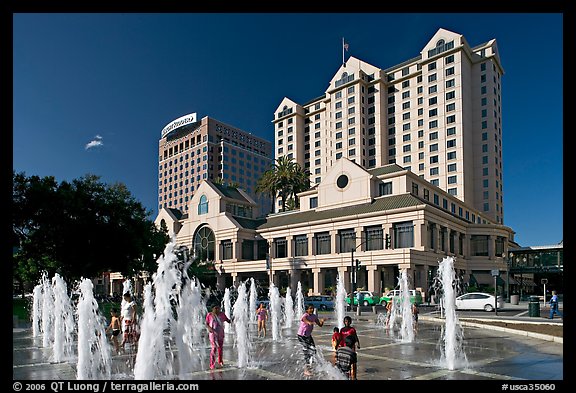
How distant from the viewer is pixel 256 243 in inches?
2783

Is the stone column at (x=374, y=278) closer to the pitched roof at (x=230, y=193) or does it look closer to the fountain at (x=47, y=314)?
the pitched roof at (x=230, y=193)

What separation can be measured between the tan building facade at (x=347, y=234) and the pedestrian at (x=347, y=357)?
38.2m

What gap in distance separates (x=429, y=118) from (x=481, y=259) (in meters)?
37.8

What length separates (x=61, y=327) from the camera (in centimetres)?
1698

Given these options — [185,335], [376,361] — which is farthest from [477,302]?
[185,335]

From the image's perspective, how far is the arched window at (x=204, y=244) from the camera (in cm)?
7275

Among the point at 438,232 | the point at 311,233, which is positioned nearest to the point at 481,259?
the point at 438,232

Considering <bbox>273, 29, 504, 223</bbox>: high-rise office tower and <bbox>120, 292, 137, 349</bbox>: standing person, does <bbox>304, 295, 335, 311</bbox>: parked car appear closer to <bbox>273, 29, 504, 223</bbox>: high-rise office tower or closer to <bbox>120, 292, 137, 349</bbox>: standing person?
<bbox>120, 292, 137, 349</bbox>: standing person

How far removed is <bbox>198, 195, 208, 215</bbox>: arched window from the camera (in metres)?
74.5

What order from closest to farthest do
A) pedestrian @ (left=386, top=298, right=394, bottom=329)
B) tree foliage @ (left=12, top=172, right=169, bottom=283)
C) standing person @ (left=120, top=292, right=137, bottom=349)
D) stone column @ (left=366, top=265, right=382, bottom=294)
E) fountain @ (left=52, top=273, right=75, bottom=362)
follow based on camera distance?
fountain @ (left=52, top=273, right=75, bottom=362) < standing person @ (left=120, top=292, right=137, bottom=349) < pedestrian @ (left=386, top=298, right=394, bottom=329) < tree foliage @ (left=12, top=172, right=169, bottom=283) < stone column @ (left=366, top=265, right=382, bottom=294)

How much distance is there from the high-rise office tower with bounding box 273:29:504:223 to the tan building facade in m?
13.6

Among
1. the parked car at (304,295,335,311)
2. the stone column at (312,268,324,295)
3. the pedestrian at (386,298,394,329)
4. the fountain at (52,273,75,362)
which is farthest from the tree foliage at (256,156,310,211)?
the fountain at (52,273,75,362)
